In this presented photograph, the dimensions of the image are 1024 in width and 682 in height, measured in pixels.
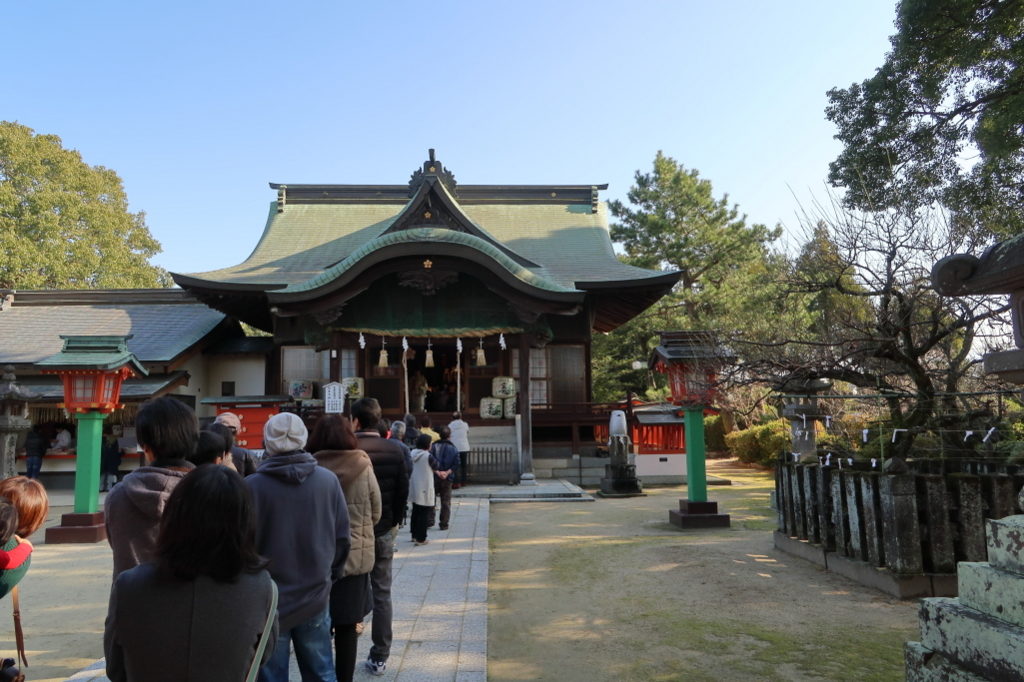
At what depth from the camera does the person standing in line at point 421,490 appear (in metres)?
7.45

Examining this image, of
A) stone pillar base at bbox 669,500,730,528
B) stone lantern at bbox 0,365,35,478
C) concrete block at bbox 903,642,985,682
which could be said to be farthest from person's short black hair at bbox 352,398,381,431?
stone lantern at bbox 0,365,35,478

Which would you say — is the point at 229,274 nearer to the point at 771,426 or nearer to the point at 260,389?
the point at 260,389

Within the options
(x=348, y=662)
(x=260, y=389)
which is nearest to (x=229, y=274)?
(x=260, y=389)

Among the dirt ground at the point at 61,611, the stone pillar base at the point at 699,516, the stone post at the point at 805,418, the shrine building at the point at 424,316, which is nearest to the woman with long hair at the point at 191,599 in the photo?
the dirt ground at the point at 61,611

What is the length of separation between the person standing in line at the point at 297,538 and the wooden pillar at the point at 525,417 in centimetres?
1119

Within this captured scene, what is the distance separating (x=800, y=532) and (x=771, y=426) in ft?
39.0

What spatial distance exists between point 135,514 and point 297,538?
2.24 feet

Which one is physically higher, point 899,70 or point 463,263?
point 899,70

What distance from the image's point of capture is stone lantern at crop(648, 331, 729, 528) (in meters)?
9.30

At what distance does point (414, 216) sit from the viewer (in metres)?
17.5

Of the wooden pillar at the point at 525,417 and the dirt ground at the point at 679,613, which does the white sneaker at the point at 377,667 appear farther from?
the wooden pillar at the point at 525,417

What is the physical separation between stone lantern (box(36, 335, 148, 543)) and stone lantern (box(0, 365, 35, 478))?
1.40 meters

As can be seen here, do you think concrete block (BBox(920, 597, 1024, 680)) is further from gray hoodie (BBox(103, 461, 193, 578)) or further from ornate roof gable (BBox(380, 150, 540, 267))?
ornate roof gable (BBox(380, 150, 540, 267))

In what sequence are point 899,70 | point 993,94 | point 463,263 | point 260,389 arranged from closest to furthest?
point 993,94, point 899,70, point 463,263, point 260,389
